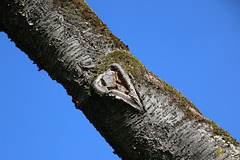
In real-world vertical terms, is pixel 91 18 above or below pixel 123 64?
above

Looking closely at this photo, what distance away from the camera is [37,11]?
1.77m

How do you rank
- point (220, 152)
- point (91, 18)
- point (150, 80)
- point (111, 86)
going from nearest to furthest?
point (220, 152)
point (111, 86)
point (150, 80)
point (91, 18)

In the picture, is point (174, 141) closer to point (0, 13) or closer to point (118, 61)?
point (118, 61)

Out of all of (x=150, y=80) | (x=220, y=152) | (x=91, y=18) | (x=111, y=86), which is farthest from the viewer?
(x=91, y=18)

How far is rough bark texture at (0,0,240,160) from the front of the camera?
154cm

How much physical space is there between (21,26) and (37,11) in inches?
5.5

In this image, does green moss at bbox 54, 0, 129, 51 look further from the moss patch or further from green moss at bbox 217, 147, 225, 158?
green moss at bbox 217, 147, 225, 158

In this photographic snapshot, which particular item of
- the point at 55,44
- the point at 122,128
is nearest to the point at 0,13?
the point at 55,44

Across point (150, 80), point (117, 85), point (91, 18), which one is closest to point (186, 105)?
point (150, 80)

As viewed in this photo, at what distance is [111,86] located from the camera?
162cm

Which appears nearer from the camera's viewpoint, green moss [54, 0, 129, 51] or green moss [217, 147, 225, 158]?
green moss [217, 147, 225, 158]

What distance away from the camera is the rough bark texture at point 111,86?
5.04 feet

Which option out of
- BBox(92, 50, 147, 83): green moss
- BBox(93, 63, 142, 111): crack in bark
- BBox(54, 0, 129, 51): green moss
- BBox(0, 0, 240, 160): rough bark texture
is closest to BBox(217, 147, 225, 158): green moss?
BBox(0, 0, 240, 160): rough bark texture

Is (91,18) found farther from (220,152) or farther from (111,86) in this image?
(220,152)
